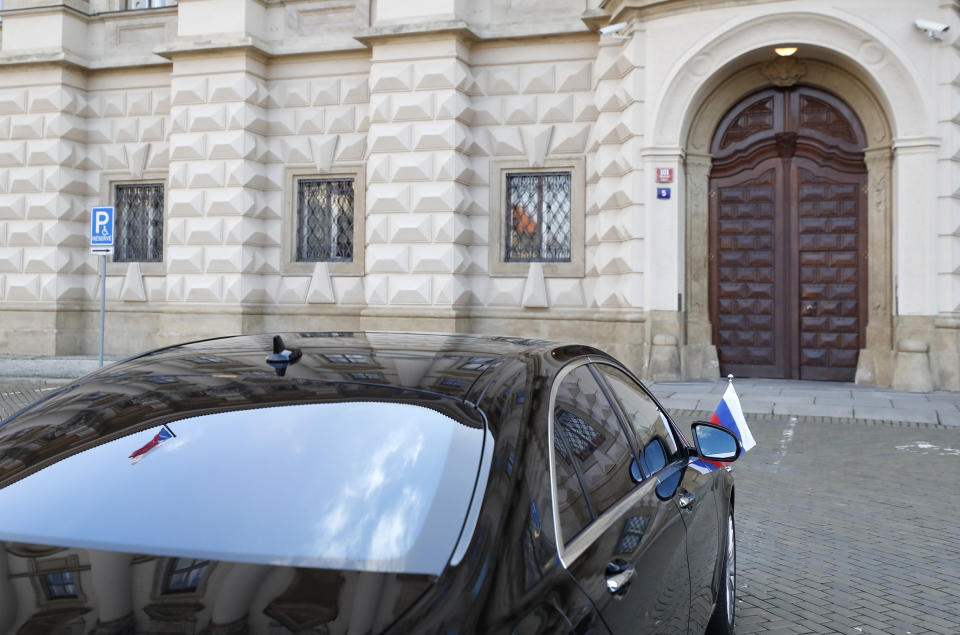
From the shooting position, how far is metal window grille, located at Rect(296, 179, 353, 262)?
648 inches

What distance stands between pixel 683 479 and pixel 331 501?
165 cm

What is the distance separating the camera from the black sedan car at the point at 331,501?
157 cm

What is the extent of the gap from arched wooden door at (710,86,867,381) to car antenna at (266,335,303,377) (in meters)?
13.3

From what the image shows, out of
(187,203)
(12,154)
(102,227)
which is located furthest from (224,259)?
(12,154)

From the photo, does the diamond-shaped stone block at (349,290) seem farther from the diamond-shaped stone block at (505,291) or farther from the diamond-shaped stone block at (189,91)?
the diamond-shaped stone block at (189,91)

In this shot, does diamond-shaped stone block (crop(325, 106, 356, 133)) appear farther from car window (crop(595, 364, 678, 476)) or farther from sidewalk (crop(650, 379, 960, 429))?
car window (crop(595, 364, 678, 476))

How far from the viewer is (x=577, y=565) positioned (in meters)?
1.91

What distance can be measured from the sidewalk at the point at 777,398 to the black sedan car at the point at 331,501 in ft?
25.3

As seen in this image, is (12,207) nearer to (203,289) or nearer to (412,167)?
(203,289)

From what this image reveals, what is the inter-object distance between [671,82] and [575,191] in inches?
94.7

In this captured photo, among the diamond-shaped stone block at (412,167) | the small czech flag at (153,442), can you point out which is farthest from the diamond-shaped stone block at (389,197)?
the small czech flag at (153,442)

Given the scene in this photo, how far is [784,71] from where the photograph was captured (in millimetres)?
14344

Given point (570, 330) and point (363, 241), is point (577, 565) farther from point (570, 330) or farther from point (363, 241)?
point (363, 241)

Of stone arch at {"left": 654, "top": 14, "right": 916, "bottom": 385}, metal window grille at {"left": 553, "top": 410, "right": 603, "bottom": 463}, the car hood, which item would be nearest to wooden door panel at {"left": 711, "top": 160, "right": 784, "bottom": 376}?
stone arch at {"left": 654, "top": 14, "right": 916, "bottom": 385}
